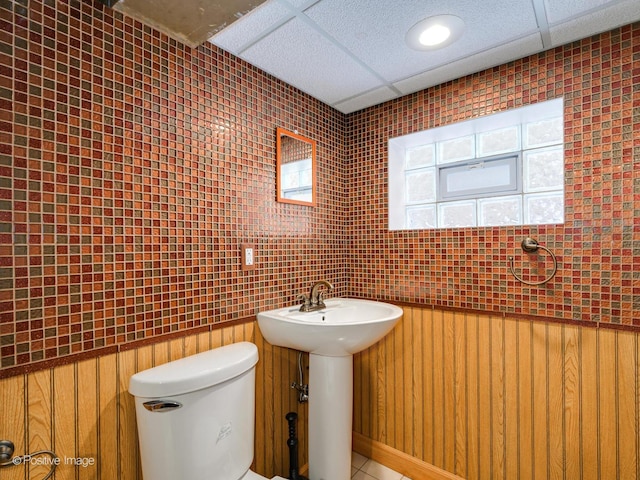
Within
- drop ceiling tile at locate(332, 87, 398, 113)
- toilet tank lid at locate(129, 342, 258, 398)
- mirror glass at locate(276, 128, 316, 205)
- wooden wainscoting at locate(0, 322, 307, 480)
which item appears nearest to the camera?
wooden wainscoting at locate(0, 322, 307, 480)

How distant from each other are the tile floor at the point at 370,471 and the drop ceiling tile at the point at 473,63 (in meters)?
2.26

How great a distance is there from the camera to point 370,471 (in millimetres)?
1884

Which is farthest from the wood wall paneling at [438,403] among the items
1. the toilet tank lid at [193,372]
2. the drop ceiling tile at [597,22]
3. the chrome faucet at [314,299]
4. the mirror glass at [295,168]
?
the drop ceiling tile at [597,22]

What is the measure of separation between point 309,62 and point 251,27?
0.34 meters

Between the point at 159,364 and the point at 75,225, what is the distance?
1.92ft

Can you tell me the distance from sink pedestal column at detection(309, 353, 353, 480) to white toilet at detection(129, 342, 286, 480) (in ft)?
1.42

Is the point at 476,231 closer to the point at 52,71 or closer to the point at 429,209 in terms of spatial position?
the point at 429,209

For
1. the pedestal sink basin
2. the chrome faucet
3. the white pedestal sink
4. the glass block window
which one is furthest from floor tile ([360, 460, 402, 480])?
the glass block window

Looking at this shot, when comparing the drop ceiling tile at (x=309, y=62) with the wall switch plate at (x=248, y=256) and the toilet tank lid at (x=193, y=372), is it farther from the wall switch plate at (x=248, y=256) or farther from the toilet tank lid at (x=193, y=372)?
the toilet tank lid at (x=193, y=372)

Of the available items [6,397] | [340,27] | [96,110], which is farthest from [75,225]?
[340,27]

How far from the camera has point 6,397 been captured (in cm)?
88

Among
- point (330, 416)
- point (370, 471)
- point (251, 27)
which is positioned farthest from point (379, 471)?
point (251, 27)

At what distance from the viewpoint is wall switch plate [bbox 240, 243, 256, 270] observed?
1529mm

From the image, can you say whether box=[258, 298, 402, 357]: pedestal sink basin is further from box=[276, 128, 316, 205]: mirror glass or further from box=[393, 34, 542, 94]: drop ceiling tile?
box=[393, 34, 542, 94]: drop ceiling tile
